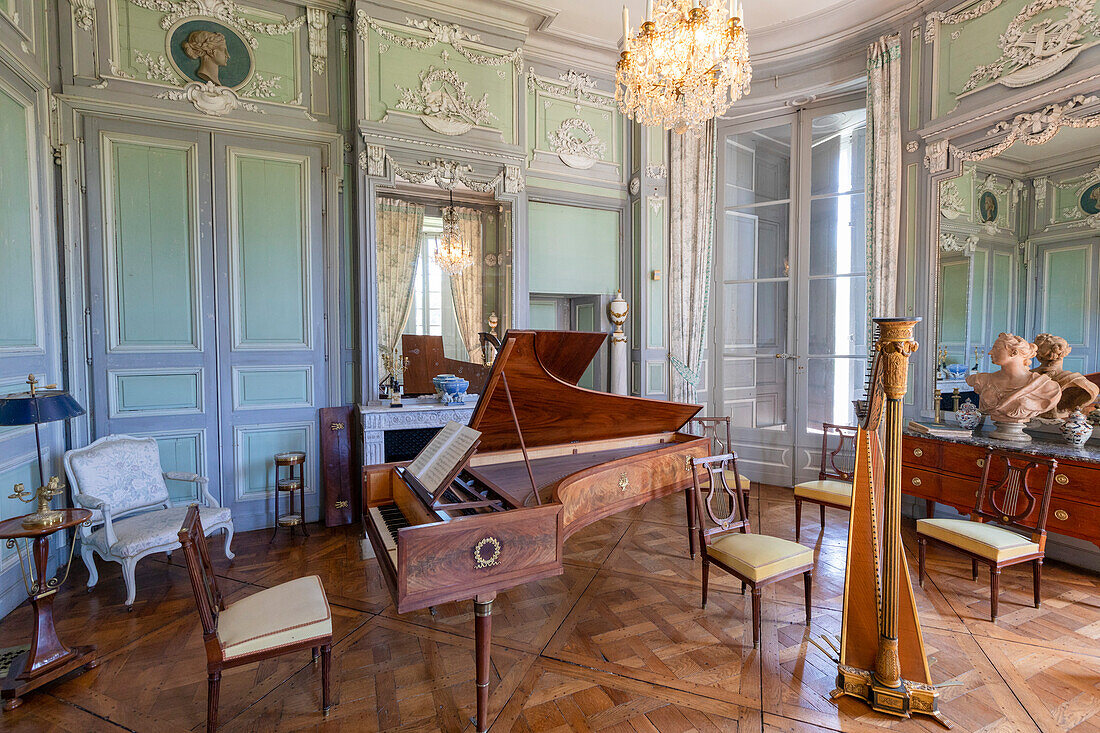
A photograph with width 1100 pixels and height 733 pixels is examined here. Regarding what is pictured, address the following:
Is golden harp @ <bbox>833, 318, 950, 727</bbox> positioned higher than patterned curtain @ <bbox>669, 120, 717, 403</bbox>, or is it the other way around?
patterned curtain @ <bbox>669, 120, 717, 403</bbox>

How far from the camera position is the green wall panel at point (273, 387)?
160 inches

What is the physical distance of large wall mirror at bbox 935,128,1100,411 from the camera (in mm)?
3160

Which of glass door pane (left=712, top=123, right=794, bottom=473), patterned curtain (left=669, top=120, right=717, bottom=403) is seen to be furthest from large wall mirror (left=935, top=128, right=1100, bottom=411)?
patterned curtain (left=669, top=120, right=717, bottom=403)

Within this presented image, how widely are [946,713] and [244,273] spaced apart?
492 centimetres

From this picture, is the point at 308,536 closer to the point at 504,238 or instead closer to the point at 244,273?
the point at 244,273

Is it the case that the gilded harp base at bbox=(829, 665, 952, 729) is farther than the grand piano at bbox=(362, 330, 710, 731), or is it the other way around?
the gilded harp base at bbox=(829, 665, 952, 729)

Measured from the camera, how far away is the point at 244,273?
4.04m

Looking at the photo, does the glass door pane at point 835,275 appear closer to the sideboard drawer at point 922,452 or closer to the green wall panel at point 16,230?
the sideboard drawer at point 922,452

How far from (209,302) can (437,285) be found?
1.74 metres

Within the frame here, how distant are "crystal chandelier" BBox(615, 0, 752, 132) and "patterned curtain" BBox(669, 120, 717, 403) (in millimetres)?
2196

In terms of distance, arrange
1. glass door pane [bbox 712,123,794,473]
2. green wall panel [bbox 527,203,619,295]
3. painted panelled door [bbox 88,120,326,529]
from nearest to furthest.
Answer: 1. painted panelled door [bbox 88,120,326,529]
2. green wall panel [bbox 527,203,619,295]
3. glass door pane [bbox 712,123,794,473]

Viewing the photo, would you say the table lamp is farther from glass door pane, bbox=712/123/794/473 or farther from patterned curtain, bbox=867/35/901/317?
patterned curtain, bbox=867/35/901/317

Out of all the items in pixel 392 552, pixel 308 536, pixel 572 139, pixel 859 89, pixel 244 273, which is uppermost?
pixel 859 89

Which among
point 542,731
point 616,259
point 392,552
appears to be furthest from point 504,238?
point 542,731
